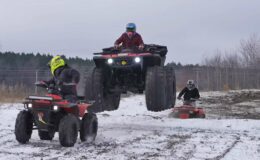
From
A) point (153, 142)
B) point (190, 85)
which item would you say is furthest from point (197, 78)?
point (153, 142)

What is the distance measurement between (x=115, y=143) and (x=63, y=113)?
4.72 feet

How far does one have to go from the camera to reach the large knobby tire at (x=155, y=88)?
11375 mm

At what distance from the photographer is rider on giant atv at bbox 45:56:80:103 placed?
992 centimetres

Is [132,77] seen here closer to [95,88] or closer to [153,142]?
[95,88]

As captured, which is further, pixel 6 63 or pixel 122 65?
pixel 6 63

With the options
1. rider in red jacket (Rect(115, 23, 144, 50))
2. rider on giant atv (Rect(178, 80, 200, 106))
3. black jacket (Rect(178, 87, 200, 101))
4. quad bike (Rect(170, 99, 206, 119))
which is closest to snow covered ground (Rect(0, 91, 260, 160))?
quad bike (Rect(170, 99, 206, 119))

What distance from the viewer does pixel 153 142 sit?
407 inches

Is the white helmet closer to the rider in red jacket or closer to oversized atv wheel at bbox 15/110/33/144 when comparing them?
the rider in red jacket

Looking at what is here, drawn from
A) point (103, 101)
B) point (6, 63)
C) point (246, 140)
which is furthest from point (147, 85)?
point (6, 63)

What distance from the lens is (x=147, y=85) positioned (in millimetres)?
11477

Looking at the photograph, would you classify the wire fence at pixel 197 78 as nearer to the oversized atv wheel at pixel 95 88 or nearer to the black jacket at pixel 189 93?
the black jacket at pixel 189 93

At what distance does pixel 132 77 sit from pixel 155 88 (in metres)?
1.62

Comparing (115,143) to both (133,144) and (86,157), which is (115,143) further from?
(86,157)

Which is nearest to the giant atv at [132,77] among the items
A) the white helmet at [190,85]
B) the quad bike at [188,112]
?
the quad bike at [188,112]
